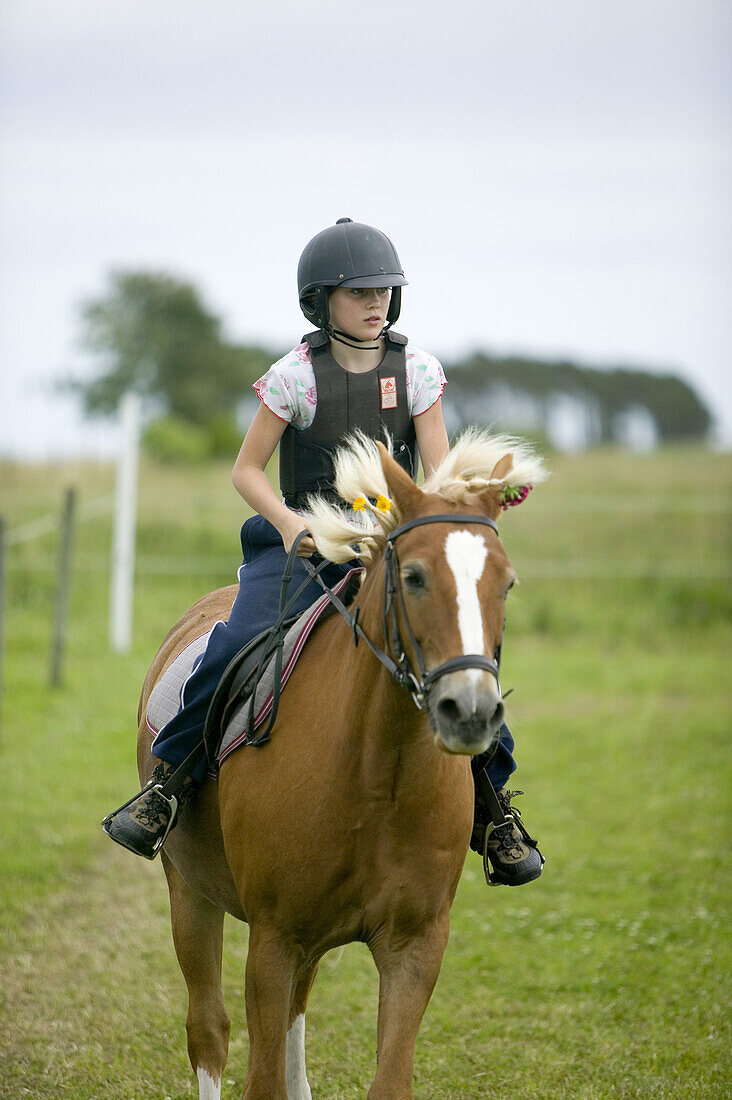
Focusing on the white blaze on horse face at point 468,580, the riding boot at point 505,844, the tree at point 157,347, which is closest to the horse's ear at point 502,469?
the white blaze on horse face at point 468,580

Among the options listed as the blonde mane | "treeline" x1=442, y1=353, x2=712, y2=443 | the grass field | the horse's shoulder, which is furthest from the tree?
the blonde mane

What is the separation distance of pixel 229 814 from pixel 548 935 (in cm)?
374

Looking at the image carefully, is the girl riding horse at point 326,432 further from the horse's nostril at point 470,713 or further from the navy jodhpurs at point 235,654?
the horse's nostril at point 470,713

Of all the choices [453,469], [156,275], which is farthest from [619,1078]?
[156,275]

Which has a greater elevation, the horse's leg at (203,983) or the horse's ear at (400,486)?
the horse's ear at (400,486)

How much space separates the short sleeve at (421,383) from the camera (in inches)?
153

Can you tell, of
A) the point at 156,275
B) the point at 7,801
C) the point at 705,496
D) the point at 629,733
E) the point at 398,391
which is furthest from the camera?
the point at 156,275

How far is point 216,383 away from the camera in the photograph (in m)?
49.8

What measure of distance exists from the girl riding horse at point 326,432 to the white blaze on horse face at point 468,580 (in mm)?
974

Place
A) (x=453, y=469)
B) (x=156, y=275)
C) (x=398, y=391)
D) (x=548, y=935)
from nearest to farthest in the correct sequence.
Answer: (x=453, y=469), (x=398, y=391), (x=548, y=935), (x=156, y=275)

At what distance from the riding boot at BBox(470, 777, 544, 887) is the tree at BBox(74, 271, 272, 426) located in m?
46.1

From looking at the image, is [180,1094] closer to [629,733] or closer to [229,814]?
[229,814]

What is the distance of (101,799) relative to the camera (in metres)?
8.72

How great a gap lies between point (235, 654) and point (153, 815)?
25.1 inches
